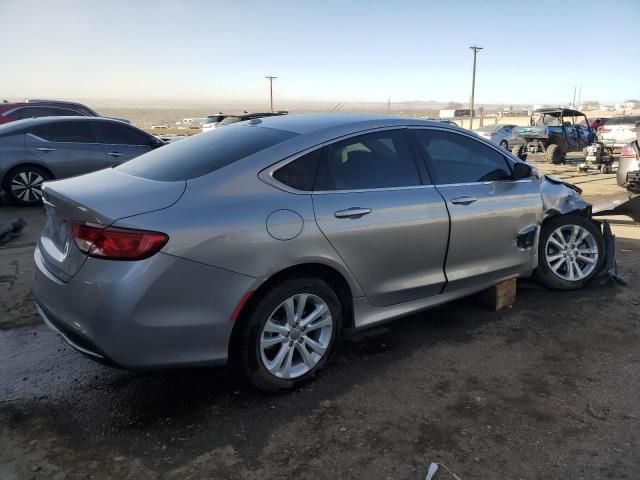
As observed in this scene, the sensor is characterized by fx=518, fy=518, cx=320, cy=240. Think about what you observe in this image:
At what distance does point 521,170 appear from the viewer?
4148 mm

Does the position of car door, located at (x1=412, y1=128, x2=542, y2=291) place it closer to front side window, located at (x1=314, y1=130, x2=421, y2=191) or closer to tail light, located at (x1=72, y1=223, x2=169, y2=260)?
front side window, located at (x1=314, y1=130, x2=421, y2=191)

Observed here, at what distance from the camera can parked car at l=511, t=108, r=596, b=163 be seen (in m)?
18.4

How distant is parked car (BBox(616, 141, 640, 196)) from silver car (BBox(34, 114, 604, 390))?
588 cm

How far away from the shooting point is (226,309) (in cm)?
271

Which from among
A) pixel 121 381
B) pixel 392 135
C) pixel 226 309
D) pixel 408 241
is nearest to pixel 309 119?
pixel 392 135

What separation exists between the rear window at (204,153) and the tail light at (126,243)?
49 cm

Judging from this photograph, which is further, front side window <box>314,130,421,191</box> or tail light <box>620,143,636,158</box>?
tail light <box>620,143,636,158</box>

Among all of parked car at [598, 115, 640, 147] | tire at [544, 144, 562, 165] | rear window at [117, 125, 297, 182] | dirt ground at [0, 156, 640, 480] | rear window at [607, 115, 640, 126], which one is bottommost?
dirt ground at [0, 156, 640, 480]

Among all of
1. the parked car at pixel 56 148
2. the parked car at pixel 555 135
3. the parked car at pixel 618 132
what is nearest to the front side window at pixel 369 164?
the parked car at pixel 56 148

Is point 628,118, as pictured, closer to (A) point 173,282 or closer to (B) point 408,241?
(B) point 408,241

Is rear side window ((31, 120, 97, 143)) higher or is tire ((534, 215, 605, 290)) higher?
rear side window ((31, 120, 97, 143))

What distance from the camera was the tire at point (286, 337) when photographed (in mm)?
2852

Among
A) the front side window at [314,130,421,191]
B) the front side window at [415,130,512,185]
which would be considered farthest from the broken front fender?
the front side window at [314,130,421,191]

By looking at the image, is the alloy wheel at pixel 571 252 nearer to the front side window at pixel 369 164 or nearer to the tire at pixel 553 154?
the front side window at pixel 369 164
